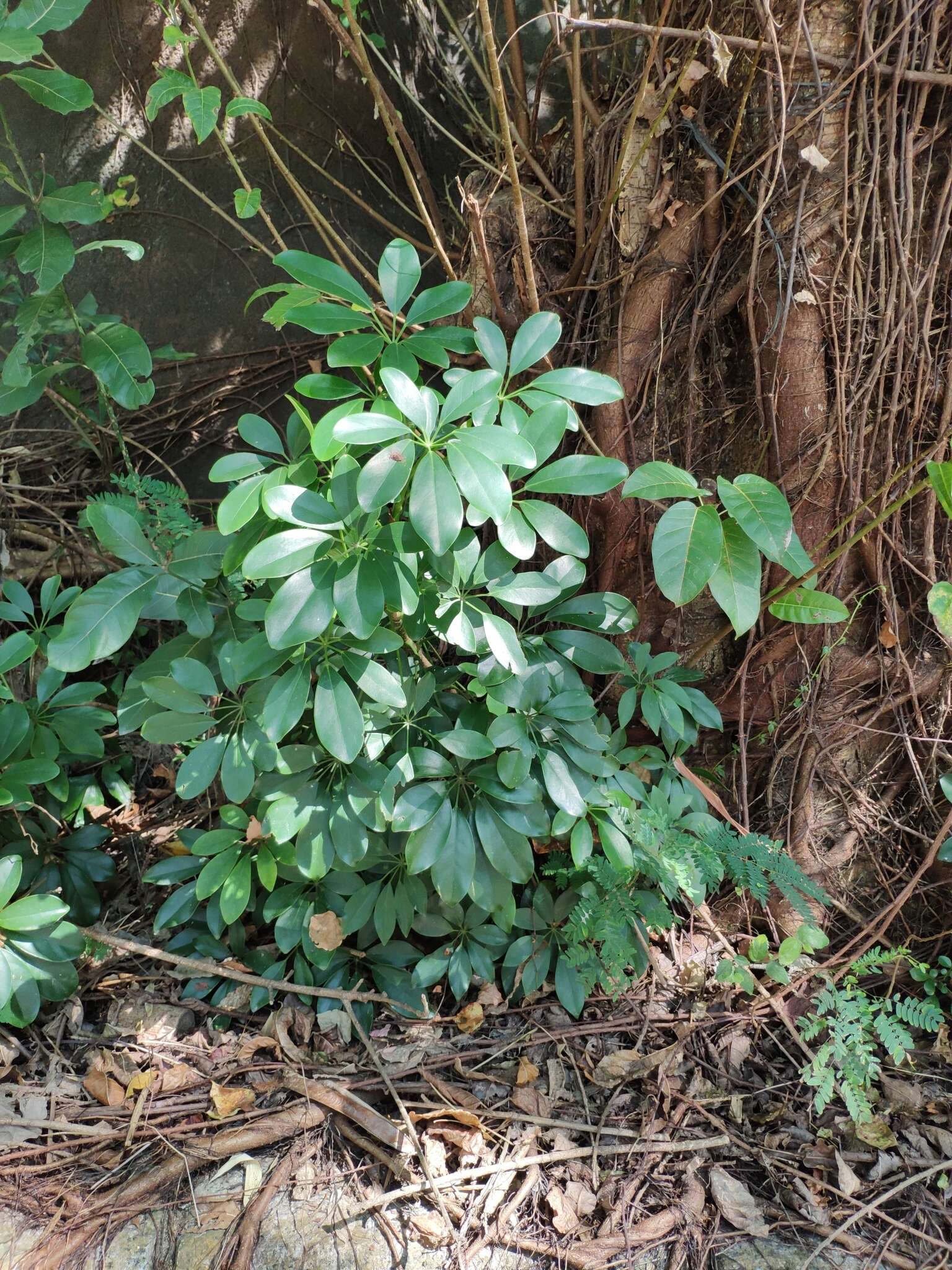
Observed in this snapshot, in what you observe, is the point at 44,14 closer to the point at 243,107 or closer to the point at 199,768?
the point at 243,107

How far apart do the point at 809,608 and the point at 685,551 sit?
43cm

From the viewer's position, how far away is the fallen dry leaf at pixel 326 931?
65.6 inches

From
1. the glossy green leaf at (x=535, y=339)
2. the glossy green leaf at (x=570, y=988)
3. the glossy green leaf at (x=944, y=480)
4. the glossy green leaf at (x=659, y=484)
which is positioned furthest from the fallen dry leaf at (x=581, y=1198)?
the glossy green leaf at (x=535, y=339)

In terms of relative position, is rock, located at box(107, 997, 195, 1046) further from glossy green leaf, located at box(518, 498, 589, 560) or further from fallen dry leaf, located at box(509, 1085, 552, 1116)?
glossy green leaf, located at box(518, 498, 589, 560)

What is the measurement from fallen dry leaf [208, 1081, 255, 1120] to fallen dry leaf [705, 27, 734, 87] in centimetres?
197

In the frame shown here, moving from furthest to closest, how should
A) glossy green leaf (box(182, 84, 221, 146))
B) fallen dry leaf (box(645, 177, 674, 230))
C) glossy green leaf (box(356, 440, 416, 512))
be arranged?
fallen dry leaf (box(645, 177, 674, 230)) → glossy green leaf (box(182, 84, 221, 146)) → glossy green leaf (box(356, 440, 416, 512))

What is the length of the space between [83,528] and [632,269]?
5.22ft

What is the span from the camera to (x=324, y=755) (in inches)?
61.2

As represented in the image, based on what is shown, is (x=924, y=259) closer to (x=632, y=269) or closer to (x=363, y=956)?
(x=632, y=269)

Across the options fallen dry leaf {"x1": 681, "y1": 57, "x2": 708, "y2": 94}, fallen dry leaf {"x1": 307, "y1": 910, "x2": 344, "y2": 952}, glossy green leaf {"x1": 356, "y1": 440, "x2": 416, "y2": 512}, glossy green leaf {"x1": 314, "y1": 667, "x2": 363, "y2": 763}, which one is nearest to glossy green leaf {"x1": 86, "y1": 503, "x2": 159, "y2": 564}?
glossy green leaf {"x1": 314, "y1": 667, "x2": 363, "y2": 763}

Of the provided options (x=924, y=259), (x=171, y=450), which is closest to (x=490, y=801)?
(x=924, y=259)

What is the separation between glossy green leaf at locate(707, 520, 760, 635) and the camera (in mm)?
1306

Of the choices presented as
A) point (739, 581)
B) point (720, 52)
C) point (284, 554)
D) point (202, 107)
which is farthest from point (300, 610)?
point (720, 52)

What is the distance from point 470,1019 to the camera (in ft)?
5.54
